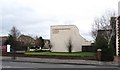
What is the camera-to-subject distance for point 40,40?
95.9 m

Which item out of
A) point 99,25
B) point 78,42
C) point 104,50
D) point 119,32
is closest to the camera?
point 104,50

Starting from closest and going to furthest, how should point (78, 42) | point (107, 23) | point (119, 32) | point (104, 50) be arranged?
point (104, 50)
point (119, 32)
point (107, 23)
point (78, 42)

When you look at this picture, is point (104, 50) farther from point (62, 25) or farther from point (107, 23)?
point (62, 25)

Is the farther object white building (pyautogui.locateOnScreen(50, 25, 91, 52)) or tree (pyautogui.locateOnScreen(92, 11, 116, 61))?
white building (pyautogui.locateOnScreen(50, 25, 91, 52))

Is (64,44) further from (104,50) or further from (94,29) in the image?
(104,50)

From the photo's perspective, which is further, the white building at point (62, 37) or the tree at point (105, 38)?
the white building at point (62, 37)

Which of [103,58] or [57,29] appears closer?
[103,58]

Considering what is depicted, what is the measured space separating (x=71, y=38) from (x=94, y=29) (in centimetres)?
961

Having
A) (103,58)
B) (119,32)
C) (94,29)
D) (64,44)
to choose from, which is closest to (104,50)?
(103,58)

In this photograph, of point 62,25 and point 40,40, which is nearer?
point 62,25

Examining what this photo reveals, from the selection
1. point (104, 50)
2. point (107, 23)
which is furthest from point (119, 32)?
point (107, 23)

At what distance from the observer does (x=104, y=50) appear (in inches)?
1379

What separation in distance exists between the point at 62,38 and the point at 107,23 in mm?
20647

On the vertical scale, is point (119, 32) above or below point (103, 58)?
above
